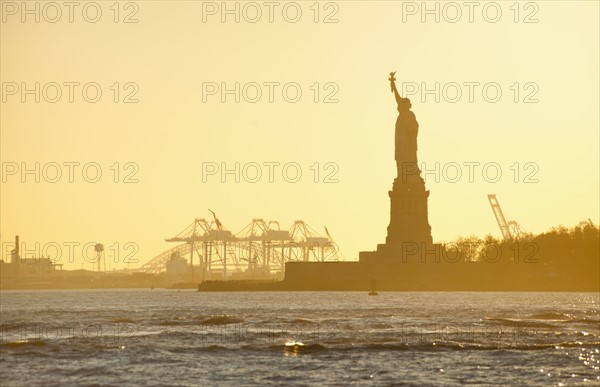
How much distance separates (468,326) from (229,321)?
59.6 feet

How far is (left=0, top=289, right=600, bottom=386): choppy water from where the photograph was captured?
53469 millimetres

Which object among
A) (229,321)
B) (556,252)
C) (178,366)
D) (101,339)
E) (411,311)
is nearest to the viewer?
(178,366)

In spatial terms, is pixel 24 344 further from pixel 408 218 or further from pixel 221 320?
pixel 408 218

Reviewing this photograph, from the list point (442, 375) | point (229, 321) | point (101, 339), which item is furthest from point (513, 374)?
point (229, 321)

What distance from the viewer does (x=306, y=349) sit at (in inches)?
2584

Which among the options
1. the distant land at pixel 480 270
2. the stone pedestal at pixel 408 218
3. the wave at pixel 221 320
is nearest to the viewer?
the wave at pixel 221 320

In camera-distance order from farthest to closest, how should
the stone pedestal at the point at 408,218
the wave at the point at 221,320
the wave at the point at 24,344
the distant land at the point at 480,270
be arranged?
the distant land at the point at 480,270 → the stone pedestal at the point at 408,218 → the wave at the point at 221,320 → the wave at the point at 24,344

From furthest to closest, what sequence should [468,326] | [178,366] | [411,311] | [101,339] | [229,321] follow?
[411,311] → [229,321] → [468,326] → [101,339] → [178,366]

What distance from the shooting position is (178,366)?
191 ft

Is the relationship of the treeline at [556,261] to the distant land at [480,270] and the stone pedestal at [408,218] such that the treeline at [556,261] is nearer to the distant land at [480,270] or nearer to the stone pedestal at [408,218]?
the distant land at [480,270]

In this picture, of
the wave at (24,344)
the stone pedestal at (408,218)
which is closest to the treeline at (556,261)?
the stone pedestal at (408,218)

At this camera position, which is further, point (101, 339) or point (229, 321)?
point (229, 321)

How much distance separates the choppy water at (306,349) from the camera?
53.5 metres

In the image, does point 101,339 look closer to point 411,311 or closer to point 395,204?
point 411,311
